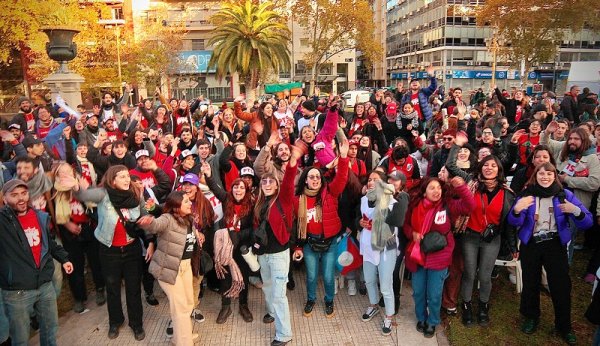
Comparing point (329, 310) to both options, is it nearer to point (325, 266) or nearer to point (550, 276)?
point (325, 266)

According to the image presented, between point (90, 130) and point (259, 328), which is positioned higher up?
point (90, 130)

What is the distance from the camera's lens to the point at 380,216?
4.68 m

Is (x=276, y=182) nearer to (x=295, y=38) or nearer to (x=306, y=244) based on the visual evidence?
(x=306, y=244)

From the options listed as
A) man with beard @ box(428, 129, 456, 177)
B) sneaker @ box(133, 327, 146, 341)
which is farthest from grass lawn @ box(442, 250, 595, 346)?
sneaker @ box(133, 327, 146, 341)

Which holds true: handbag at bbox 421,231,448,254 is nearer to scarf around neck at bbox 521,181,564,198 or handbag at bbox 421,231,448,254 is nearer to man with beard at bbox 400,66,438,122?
scarf around neck at bbox 521,181,564,198

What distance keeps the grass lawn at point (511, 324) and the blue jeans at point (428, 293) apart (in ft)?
0.91

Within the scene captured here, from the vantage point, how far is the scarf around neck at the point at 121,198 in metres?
4.38

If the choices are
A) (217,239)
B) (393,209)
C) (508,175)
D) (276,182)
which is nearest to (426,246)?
(393,209)

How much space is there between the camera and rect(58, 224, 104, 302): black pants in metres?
5.23

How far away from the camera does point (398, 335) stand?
4773mm

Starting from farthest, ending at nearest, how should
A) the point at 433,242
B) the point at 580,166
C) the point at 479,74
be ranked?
1. the point at 479,74
2. the point at 580,166
3. the point at 433,242

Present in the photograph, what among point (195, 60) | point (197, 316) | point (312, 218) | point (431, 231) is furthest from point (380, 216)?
point (195, 60)

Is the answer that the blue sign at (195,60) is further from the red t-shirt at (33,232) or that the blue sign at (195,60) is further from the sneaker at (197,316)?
the red t-shirt at (33,232)

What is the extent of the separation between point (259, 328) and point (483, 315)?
Result: 2.61 m
